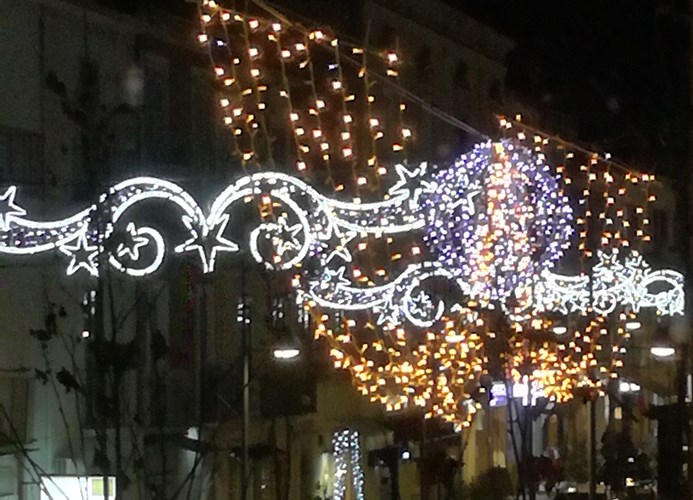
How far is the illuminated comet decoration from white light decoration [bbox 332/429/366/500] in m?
9.17

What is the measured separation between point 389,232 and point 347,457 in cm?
1335

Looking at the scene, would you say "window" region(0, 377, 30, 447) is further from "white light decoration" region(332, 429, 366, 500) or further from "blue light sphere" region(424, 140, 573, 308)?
"blue light sphere" region(424, 140, 573, 308)

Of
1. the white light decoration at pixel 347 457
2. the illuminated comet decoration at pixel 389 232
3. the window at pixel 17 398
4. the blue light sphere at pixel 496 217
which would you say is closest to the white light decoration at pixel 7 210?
the illuminated comet decoration at pixel 389 232

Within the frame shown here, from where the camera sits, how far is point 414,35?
1150 inches

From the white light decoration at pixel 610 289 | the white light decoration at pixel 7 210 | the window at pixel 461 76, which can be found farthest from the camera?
the window at pixel 461 76

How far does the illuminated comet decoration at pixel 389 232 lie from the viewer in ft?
29.7

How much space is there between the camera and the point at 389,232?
985 centimetres

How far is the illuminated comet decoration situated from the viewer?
9047mm

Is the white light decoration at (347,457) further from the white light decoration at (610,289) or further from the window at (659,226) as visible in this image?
the white light decoration at (610,289)

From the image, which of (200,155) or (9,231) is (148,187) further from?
(200,155)

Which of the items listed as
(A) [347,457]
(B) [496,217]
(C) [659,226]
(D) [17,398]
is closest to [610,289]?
(B) [496,217]

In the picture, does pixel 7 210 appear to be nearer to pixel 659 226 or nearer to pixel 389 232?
pixel 389 232

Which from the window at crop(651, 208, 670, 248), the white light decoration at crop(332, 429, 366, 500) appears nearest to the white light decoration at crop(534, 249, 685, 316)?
the window at crop(651, 208, 670, 248)

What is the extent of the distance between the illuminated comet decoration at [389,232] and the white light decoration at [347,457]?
917cm
